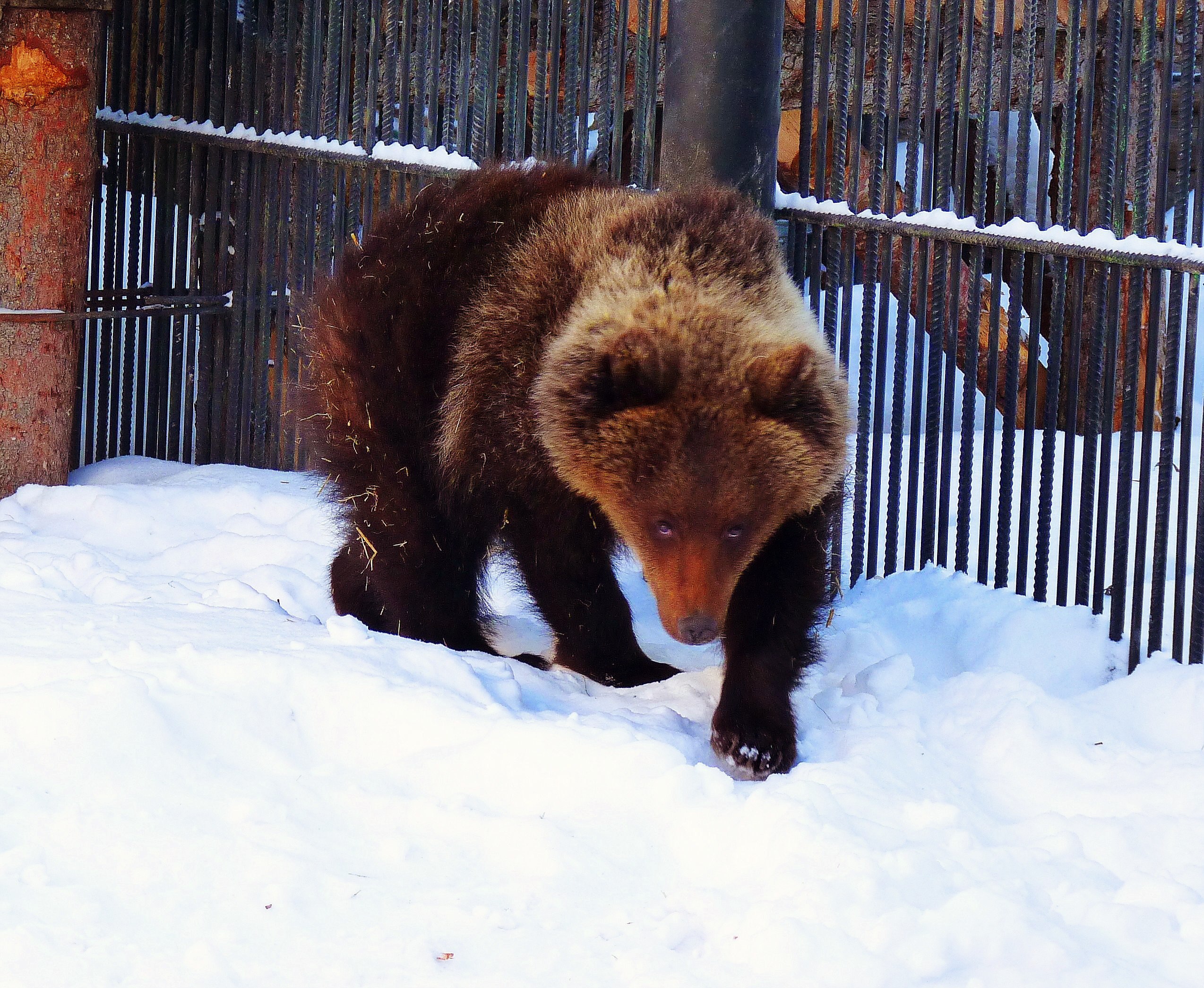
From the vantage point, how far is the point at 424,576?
4395mm

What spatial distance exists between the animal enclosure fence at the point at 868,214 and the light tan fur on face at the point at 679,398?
3.98 feet

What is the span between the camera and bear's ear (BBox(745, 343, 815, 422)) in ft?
11.6

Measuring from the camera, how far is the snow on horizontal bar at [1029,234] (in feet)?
14.0

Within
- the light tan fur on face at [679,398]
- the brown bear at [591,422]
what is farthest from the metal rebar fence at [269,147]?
the light tan fur on face at [679,398]

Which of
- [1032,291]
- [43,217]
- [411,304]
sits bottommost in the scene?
[411,304]

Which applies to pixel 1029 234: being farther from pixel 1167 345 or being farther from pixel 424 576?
pixel 424 576

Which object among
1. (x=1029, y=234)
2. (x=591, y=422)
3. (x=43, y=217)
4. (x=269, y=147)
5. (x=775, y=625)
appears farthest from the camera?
(x=269, y=147)

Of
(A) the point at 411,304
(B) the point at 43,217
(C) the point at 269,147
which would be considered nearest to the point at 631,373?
(A) the point at 411,304

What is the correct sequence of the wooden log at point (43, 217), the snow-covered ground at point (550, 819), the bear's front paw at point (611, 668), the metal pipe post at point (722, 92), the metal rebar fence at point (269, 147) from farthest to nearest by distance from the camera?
the wooden log at point (43, 217)
the metal rebar fence at point (269, 147)
the metal pipe post at point (722, 92)
the bear's front paw at point (611, 668)
the snow-covered ground at point (550, 819)

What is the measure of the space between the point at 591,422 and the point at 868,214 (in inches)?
77.9

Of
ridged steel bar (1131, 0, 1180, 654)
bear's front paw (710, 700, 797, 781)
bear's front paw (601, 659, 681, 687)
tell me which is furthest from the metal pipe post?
bear's front paw (710, 700, 797, 781)

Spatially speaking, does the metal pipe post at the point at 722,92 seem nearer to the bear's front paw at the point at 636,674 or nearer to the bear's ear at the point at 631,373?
the bear's ear at the point at 631,373

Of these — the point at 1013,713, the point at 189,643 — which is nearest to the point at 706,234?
the point at 1013,713

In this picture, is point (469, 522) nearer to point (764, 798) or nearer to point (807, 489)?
point (807, 489)
